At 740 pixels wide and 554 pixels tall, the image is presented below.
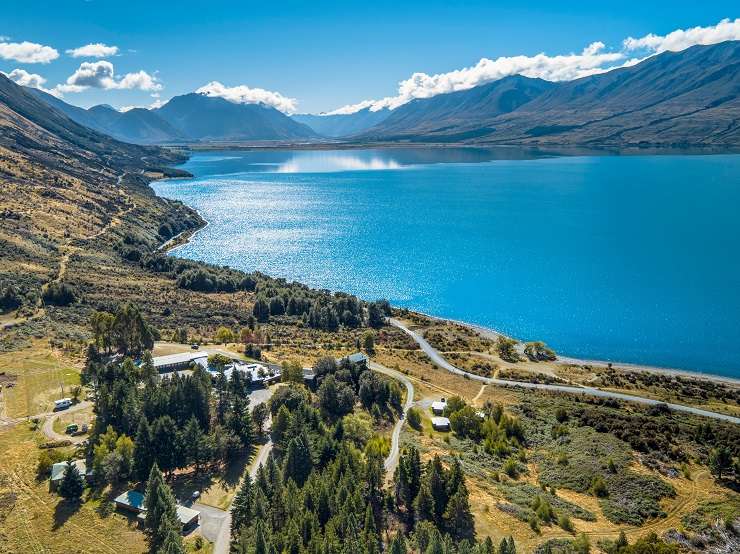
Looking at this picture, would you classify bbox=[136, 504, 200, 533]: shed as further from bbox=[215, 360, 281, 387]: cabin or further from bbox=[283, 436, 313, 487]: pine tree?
bbox=[215, 360, 281, 387]: cabin

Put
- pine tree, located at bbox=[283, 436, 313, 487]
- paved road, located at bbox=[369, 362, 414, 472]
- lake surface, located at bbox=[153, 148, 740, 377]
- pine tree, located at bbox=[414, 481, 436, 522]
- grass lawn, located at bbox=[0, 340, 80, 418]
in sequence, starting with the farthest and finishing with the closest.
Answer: lake surface, located at bbox=[153, 148, 740, 377] → grass lawn, located at bbox=[0, 340, 80, 418] → paved road, located at bbox=[369, 362, 414, 472] → pine tree, located at bbox=[283, 436, 313, 487] → pine tree, located at bbox=[414, 481, 436, 522]

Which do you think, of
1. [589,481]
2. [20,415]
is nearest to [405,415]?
[589,481]

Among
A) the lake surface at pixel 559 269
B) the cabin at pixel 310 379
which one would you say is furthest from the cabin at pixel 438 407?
the lake surface at pixel 559 269

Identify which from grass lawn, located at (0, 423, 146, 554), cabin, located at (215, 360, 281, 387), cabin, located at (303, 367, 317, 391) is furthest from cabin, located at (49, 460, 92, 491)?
cabin, located at (303, 367, 317, 391)

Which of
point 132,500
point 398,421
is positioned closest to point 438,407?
point 398,421

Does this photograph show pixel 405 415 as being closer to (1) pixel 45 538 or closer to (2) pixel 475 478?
(2) pixel 475 478
